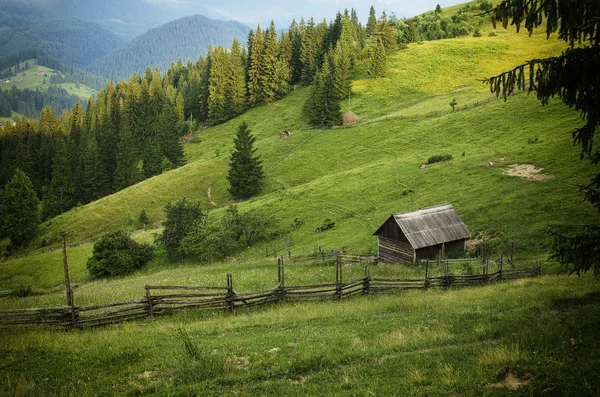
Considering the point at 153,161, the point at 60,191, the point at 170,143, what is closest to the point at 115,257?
the point at 153,161

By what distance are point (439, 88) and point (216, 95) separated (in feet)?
196

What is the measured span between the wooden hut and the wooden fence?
711cm

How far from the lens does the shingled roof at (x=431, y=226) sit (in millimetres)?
34719

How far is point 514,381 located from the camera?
9.00 metres

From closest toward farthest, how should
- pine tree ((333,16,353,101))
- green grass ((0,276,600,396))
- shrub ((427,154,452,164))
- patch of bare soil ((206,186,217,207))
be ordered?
1. green grass ((0,276,600,396))
2. shrub ((427,154,452,164))
3. patch of bare soil ((206,186,217,207))
4. pine tree ((333,16,353,101))

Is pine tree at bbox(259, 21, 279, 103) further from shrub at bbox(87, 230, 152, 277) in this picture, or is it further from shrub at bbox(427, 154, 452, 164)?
shrub at bbox(87, 230, 152, 277)

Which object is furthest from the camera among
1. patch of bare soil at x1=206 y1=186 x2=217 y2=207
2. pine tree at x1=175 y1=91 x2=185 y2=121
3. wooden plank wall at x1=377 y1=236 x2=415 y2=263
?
pine tree at x1=175 y1=91 x2=185 y2=121

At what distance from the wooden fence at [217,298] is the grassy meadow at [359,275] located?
2.67 ft

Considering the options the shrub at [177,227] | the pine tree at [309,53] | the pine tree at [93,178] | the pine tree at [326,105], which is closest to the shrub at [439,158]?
the pine tree at [326,105]

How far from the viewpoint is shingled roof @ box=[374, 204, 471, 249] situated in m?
34.7

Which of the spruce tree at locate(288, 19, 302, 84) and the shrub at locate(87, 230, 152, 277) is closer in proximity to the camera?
the shrub at locate(87, 230, 152, 277)

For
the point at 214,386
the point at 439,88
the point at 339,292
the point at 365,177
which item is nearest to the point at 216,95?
the point at 439,88

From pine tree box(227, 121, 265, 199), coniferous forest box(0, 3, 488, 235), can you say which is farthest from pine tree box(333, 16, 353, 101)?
pine tree box(227, 121, 265, 199)

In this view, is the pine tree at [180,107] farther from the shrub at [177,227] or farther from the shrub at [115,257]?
the shrub at [115,257]
